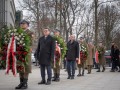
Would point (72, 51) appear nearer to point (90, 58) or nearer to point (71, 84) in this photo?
point (71, 84)

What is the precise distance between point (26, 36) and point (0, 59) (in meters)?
1.06

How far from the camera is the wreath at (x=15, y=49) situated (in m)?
10.6

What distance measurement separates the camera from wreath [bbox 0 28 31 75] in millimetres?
10648

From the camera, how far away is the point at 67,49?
1590 cm

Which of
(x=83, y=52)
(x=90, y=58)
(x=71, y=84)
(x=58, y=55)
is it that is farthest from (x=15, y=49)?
(x=90, y=58)

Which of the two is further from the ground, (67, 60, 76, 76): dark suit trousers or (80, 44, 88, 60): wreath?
(80, 44, 88, 60): wreath

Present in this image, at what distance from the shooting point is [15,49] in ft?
35.1

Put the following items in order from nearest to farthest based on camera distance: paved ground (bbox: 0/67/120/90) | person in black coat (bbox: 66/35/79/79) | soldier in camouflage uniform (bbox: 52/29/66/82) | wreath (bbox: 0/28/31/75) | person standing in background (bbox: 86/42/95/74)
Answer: wreath (bbox: 0/28/31/75)
paved ground (bbox: 0/67/120/90)
soldier in camouflage uniform (bbox: 52/29/66/82)
person in black coat (bbox: 66/35/79/79)
person standing in background (bbox: 86/42/95/74)

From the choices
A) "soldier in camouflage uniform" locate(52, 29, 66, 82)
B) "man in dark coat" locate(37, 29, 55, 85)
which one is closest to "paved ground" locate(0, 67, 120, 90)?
"soldier in camouflage uniform" locate(52, 29, 66, 82)

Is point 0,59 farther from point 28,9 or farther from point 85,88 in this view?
point 28,9

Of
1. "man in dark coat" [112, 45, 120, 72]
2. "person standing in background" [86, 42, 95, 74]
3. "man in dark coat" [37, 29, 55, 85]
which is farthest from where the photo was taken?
"man in dark coat" [112, 45, 120, 72]

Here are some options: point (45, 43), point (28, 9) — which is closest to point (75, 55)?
point (45, 43)

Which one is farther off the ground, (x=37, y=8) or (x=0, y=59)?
(x=37, y=8)

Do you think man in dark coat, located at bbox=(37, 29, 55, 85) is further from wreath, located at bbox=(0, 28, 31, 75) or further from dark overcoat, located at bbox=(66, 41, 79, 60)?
dark overcoat, located at bbox=(66, 41, 79, 60)
